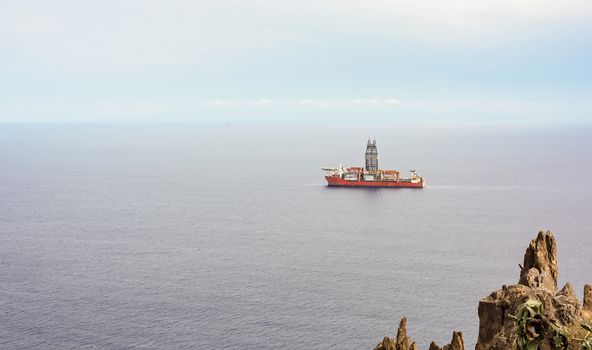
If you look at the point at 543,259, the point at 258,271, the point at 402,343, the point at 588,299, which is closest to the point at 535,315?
the point at 588,299

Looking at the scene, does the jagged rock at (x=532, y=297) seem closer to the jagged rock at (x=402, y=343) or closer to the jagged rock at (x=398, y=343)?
the jagged rock at (x=402, y=343)

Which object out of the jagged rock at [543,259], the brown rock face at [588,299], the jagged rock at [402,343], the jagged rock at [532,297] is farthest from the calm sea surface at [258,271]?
the brown rock face at [588,299]

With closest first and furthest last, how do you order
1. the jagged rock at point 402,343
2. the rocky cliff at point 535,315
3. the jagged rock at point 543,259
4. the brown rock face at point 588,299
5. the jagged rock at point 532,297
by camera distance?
the rocky cliff at point 535,315 → the jagged rock at point 532,297 → the brown rock face at point 588,299 → the jagged rock at point 402,343 → the jagged rock at point 543,259

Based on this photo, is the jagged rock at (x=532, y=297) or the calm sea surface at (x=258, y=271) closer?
the jagged rock at (x=532, y=297)

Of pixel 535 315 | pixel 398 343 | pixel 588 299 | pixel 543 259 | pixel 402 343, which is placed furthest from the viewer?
pixel 543 259

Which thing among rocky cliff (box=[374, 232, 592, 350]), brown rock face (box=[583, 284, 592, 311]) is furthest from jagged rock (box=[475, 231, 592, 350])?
brown rock face (box=[583, 284, 592, 311])

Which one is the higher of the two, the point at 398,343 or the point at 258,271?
the point at 398,343

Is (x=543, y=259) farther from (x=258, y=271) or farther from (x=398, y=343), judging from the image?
(x=258, y=271)

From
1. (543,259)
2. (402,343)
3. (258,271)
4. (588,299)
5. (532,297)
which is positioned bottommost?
(258,271)

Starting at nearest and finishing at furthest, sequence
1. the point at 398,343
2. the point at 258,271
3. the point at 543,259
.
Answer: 1. the point at 398,343
2. the point at 543,259
3. the point at 258,271
